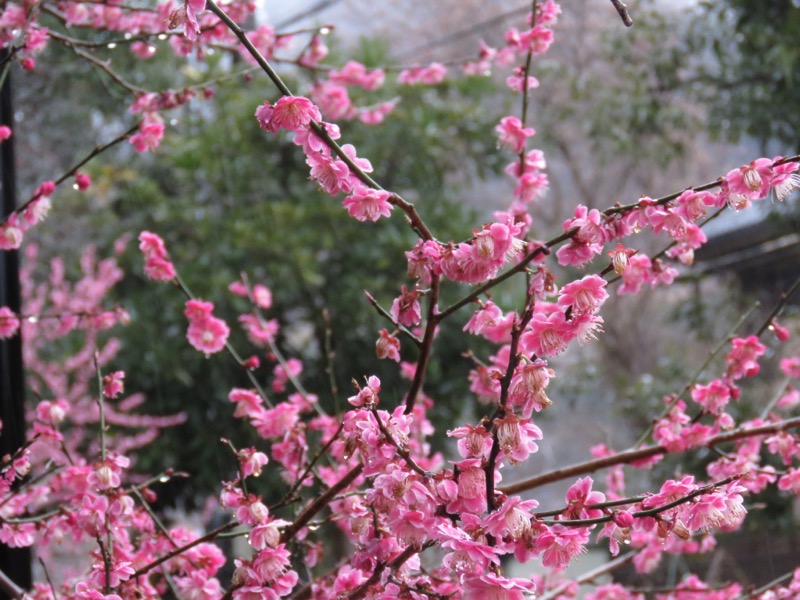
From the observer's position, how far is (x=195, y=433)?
149 inches

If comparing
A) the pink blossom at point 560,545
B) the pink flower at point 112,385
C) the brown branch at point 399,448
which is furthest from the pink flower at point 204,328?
the pink blossom at point 560,545

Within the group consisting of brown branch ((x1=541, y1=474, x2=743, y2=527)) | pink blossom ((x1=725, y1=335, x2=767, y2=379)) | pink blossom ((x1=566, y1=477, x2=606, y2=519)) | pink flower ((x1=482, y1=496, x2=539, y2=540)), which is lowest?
pink flower ((x1=482, y1=496, x2=539, y2=540))

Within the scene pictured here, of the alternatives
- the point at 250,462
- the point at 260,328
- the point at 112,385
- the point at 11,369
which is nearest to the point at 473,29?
the point at 260,328

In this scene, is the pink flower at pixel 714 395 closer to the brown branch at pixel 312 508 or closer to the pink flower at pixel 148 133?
the brown branch at pixel 312 508

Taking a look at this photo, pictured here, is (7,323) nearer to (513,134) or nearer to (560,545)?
(513,134)

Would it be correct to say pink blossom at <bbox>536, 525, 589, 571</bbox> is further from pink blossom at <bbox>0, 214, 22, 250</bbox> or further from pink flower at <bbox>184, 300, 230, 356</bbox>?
pink blossom at <bbox>0, 214, 22, 250</bbox>

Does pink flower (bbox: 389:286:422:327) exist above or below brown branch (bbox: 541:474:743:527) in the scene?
above

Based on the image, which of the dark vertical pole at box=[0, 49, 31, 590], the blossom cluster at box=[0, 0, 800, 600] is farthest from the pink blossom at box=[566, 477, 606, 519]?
the dark vertical pole at box=[0, 49, 31, 590]

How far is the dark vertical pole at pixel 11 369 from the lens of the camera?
1549 mm

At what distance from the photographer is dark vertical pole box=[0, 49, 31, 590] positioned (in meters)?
1.55

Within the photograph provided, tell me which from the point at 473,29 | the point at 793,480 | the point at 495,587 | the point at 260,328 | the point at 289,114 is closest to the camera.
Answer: the point at 495,587

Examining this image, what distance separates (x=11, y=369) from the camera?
1632mm

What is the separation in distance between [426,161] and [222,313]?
122cm

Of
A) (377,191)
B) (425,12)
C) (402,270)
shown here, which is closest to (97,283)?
(402,270)
